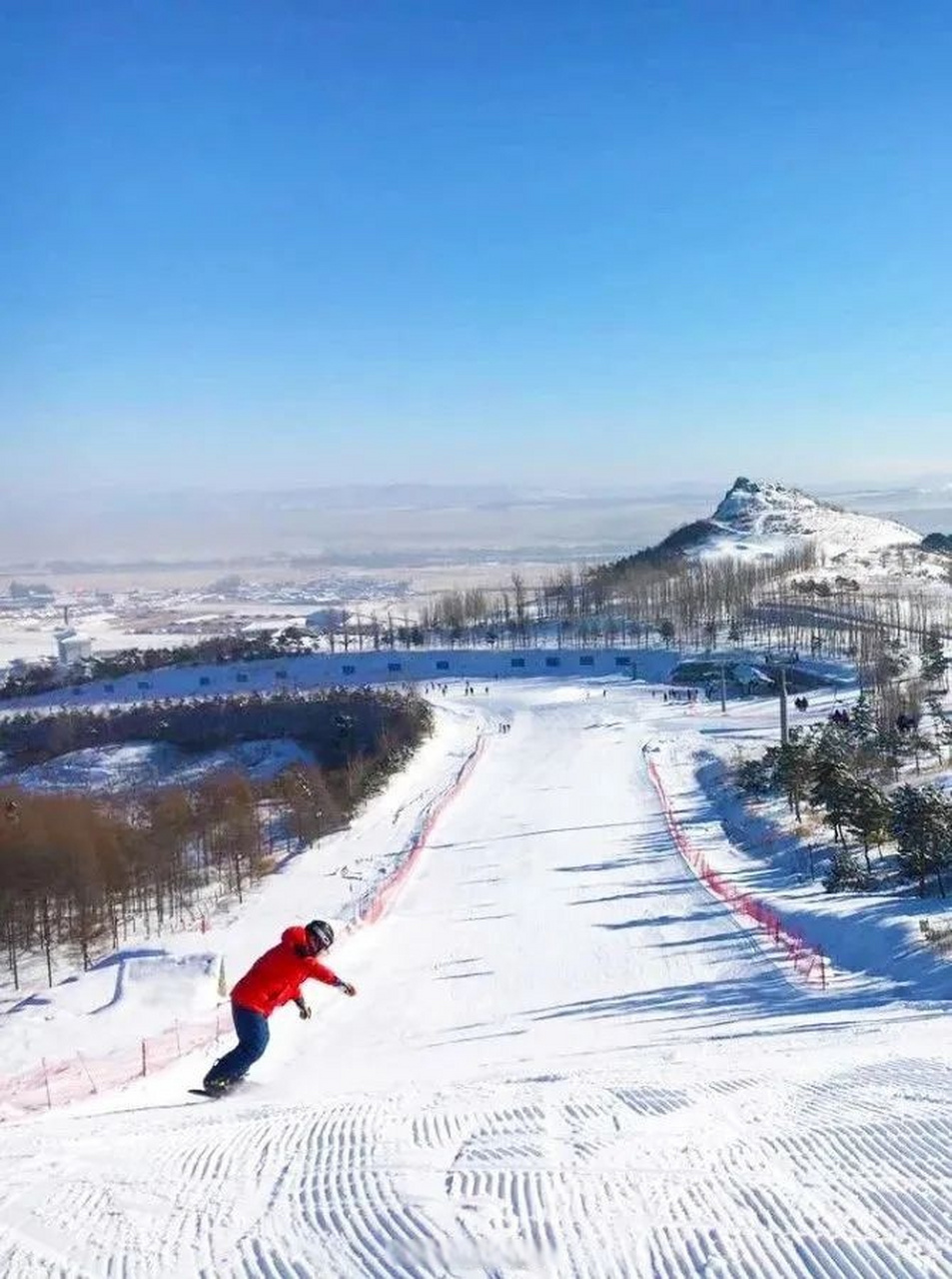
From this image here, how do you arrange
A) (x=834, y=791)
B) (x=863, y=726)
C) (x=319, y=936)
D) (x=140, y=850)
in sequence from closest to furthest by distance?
(x=319, y=936)
(x=834, y=791)
(x=140, y=850)
(x=863, y=726)

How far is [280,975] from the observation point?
8.27m

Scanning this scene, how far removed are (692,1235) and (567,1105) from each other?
6.84 feet

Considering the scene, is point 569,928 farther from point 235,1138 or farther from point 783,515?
point 783,515

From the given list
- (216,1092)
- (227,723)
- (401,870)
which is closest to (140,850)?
(401,870)

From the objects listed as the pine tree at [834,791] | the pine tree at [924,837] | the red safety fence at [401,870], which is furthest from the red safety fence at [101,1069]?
the pine tree at [834,791]

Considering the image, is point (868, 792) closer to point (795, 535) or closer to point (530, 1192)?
point (530, 1192)

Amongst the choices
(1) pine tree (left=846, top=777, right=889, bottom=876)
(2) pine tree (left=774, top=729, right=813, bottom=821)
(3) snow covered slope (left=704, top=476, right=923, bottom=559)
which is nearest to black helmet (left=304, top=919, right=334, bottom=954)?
(1) pine tree (left=846, top=777, right=889, bottom=876)

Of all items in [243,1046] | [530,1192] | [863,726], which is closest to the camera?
Result: [530,1192]

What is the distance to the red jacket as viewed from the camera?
324 inches

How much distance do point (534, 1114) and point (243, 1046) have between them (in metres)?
2.81

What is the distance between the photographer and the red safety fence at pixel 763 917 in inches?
529

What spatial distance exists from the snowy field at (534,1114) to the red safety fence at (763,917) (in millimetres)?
168

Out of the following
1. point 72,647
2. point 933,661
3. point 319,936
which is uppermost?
point 319,936

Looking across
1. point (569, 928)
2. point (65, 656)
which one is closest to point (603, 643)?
point (65, 656)
